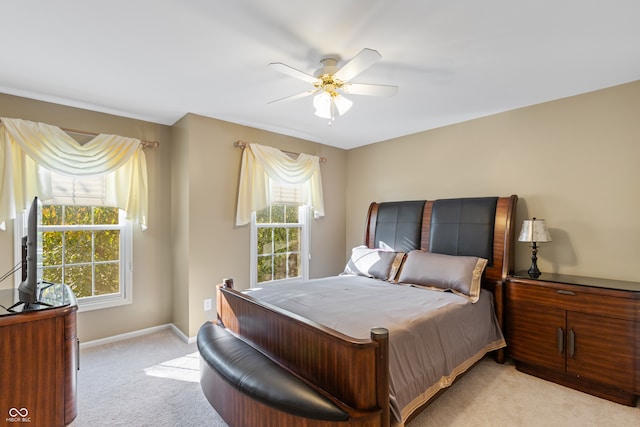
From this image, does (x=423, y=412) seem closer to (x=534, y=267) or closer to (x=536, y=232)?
(x=534, y=267)

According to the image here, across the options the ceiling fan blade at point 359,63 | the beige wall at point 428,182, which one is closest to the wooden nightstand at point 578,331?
the beige wall at point 428,182

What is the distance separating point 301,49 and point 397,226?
247 centimetres

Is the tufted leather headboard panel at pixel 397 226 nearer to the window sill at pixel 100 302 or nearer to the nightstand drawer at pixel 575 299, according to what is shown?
the nightstand drawer at pixel 575 299

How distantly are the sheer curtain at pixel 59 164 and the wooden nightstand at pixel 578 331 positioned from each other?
3906 mm

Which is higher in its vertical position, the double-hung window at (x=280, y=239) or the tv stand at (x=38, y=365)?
the double-hung window at (x=280, y=239)

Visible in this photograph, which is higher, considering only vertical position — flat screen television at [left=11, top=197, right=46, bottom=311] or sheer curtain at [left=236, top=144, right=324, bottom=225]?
sheer curtain at [left=236, top=144, right=324, bottom=225]

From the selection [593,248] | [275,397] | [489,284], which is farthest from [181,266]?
[593,248]

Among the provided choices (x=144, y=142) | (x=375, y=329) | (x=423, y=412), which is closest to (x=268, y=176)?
(x=144, y=142)

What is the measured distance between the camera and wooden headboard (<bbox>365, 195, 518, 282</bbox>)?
3.02 m


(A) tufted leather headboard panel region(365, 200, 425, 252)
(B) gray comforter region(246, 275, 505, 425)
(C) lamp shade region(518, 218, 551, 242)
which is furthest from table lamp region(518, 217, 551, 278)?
(A) tufted leather headboard panel region(365, 200, 425, 252)

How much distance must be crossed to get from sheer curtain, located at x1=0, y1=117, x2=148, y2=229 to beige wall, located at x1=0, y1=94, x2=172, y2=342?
15cm

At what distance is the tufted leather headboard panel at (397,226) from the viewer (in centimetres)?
374

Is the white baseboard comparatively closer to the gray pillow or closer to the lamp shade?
the gray pillow

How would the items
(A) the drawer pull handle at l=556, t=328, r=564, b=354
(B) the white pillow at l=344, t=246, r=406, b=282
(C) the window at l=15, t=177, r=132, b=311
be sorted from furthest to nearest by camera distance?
(B) the white pillow at l=344, t=246, r=406, b=282
(C) the window at l=15, t=177, r=132, b=311
(A) the drawer pull handle at l=556, t=328, r=564, b=354
